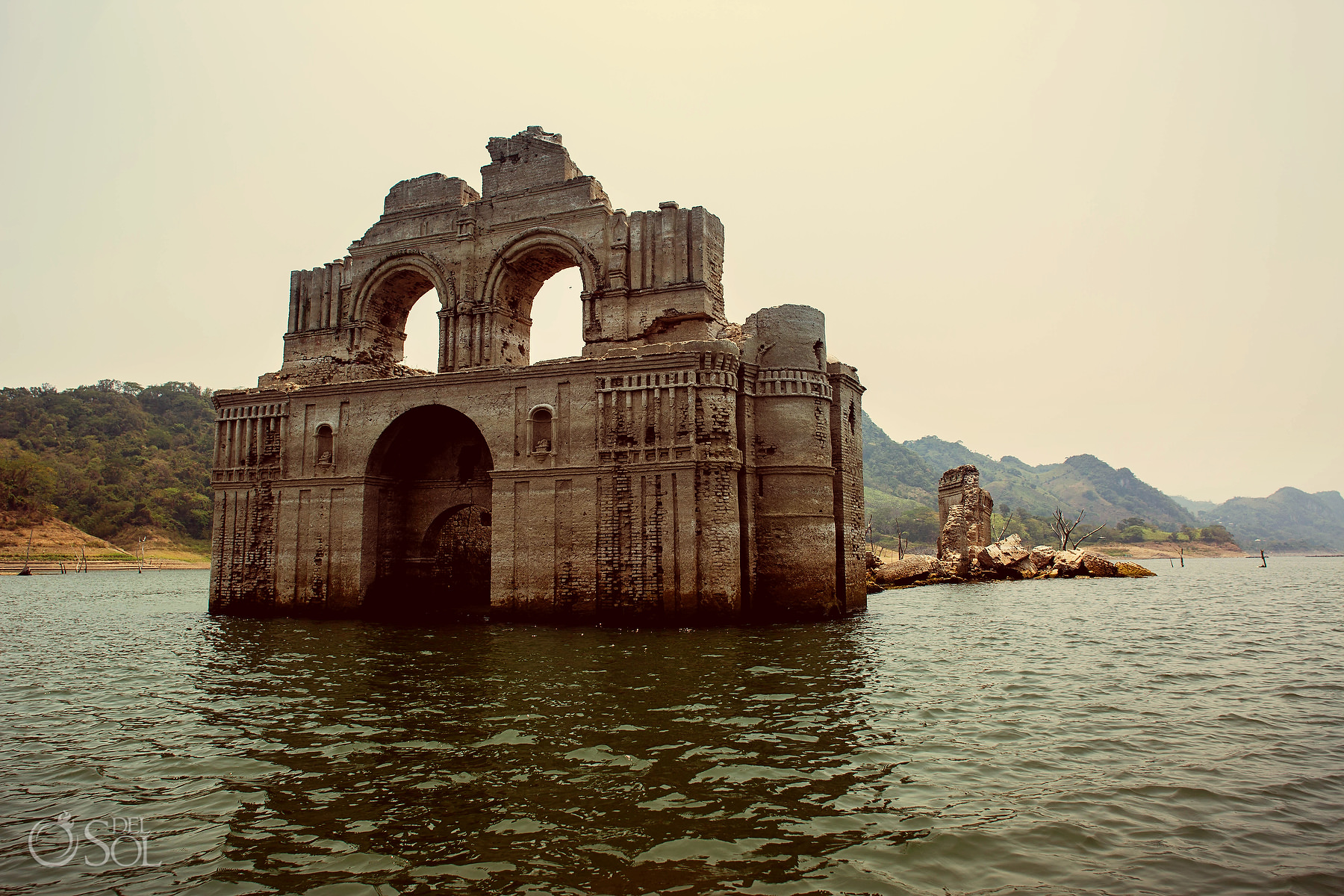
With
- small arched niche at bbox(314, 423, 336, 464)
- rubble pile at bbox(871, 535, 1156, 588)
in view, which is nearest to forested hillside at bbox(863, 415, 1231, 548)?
rubble pile at bbox(871, 535, 1156, 588)

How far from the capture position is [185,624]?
61.9 ft

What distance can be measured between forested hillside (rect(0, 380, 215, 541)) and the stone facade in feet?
199

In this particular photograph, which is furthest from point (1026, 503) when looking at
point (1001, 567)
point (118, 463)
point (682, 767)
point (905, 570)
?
point (682, 767)

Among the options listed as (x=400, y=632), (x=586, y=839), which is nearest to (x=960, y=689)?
(x=586, y=839)

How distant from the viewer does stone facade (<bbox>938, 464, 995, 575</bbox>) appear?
1341 inches

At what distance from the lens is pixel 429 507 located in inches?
808

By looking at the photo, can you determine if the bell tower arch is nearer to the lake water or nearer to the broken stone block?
the lake water

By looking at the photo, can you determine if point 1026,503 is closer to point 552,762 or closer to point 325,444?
point 325,444

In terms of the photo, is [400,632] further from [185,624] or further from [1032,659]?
[1032,659]

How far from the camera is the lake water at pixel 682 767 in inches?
195

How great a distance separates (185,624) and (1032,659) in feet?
61.9

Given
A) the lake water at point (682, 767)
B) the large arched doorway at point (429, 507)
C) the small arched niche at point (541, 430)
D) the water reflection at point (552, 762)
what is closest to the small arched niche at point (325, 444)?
the large arched doorway at point (429, 507)
